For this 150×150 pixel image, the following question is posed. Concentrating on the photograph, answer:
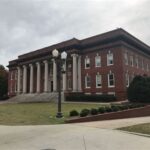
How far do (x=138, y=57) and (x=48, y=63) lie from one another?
17964 mm

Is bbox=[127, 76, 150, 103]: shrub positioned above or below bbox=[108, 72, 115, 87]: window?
below

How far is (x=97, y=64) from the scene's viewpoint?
40875 mm

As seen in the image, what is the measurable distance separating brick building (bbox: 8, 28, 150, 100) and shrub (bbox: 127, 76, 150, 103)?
818 cm

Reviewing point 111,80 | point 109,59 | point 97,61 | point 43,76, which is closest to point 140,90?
point 111,80

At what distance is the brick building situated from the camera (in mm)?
37656

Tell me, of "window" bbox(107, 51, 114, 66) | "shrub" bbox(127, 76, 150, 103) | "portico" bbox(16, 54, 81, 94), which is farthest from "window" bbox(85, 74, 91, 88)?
"shrub" bbox(127, 76, 150, 103)

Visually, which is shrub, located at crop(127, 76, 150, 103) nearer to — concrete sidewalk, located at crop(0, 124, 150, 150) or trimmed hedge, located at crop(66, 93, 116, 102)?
trimmed hedge, located at crop(66, 93, 116, 102)

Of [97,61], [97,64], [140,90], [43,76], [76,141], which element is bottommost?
[76,141]

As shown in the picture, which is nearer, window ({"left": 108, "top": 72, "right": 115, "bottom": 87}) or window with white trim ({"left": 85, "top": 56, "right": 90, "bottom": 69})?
window ({"left": 108, "top": 72, "right": 115, "bottom": 87})

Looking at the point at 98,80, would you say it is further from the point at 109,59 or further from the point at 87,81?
the point at 109,59

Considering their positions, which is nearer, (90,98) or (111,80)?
(90,98)

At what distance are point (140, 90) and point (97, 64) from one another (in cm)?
1483

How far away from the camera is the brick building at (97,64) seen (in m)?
37.7

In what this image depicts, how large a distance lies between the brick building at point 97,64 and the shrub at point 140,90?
818cm
